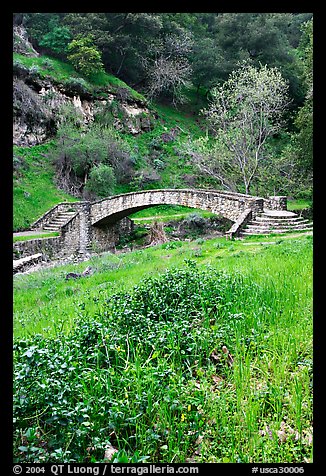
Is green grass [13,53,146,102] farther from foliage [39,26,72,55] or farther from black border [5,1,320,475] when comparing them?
black border [5,1,320,475]

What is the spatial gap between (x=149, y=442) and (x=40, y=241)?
1554cm

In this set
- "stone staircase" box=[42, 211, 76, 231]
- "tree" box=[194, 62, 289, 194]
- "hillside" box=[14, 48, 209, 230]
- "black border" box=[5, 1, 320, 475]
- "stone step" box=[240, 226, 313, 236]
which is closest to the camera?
"black border" box=[5, 1, 320, 475]

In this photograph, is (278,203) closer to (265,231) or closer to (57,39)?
(265,231)

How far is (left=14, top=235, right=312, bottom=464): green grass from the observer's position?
239cm

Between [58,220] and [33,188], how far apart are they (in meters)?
3.38

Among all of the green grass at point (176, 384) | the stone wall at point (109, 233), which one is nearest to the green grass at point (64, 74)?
the stone wall at point (109, 233)

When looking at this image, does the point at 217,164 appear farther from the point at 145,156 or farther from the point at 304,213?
the point at 145,156

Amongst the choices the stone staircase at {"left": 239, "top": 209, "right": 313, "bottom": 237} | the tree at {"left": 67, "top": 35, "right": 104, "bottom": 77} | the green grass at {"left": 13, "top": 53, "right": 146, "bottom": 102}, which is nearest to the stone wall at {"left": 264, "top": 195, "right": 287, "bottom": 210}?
the stone staircase at {"left": 239, "top": 209, "right": 313, "bottom": 237}

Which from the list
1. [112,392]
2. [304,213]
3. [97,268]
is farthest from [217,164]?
[112,392]

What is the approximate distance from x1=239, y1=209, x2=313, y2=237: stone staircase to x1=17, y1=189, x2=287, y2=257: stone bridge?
29 cm

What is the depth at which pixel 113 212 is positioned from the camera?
19938 millimetres
